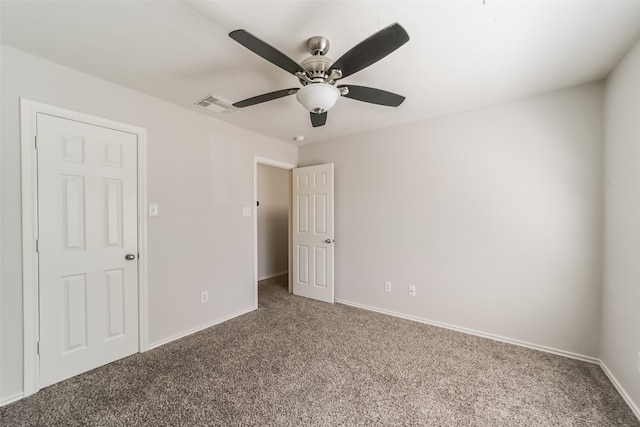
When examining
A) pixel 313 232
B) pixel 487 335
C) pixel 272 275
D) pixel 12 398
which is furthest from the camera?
pixel 272 275

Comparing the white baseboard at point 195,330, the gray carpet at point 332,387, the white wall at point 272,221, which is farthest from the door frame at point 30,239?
the white wall at point 272,221

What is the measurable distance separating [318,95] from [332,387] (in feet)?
6.45

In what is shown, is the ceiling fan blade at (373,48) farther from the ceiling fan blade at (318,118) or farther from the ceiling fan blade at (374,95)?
the ceiling fan blade at (318,118)

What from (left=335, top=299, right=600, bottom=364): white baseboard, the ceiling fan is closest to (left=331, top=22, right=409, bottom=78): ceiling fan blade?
the ceiling fan

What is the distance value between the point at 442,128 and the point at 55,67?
11.0 feet

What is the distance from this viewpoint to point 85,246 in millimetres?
1945

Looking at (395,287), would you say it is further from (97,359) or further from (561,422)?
(97,359)

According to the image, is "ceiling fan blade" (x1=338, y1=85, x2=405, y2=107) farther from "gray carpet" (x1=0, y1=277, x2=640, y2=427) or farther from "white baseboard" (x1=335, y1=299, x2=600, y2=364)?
"white baseboard" (x1=335, y1=299, x2=600, y2=364)

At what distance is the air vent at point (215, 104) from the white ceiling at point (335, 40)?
7 centimetres

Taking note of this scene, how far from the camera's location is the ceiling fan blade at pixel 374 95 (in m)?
1.64

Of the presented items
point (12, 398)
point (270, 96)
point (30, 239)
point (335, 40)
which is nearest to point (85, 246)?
point (30, 239)

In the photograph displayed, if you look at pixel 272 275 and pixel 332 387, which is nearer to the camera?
pixel 332 387

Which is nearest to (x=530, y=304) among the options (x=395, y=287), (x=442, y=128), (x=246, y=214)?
(x=395, y=287)

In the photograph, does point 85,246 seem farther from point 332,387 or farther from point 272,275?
point 272,275
